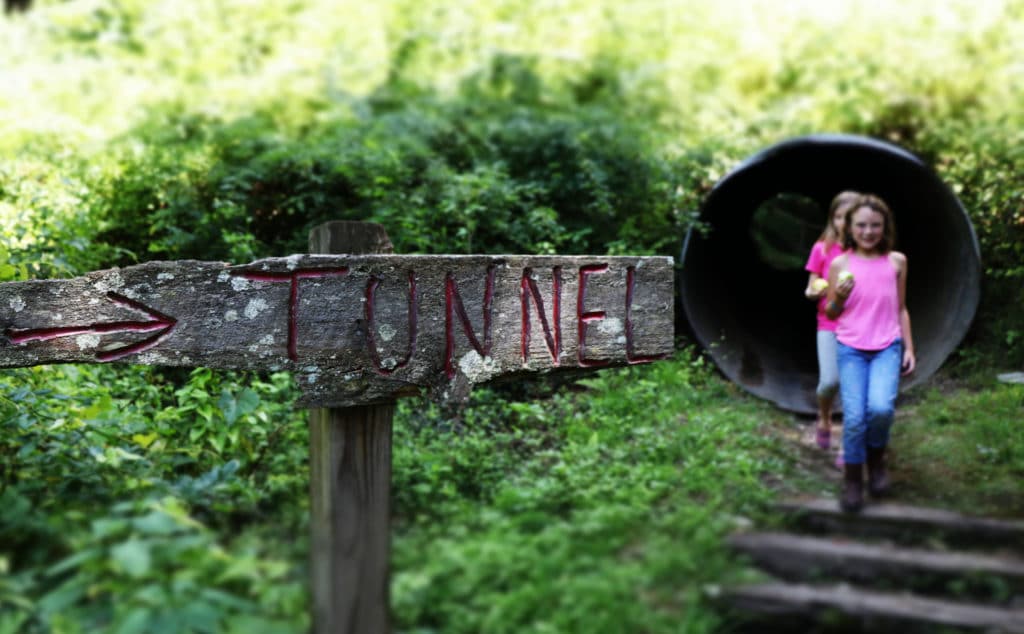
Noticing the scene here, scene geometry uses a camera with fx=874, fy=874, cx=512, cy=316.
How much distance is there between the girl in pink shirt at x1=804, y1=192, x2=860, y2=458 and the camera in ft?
15.8

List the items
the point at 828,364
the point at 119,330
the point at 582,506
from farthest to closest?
the point at 828,364, the point at 582,506, the point at 119,330

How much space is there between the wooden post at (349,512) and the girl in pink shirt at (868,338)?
7.65 feet

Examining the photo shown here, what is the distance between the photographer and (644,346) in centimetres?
312

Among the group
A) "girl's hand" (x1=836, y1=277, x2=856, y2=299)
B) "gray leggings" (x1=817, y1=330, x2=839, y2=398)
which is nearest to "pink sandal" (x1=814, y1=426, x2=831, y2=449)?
"gray leggings" (x1=817, y1=330, x2=839, y2=398)

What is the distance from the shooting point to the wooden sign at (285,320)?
258 centimetres

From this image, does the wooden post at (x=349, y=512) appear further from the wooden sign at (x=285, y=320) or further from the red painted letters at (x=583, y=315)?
the red painted letters at (x=583, y=315)

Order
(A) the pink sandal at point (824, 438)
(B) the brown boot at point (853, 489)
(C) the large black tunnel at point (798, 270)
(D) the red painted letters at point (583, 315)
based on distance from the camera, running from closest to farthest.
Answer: (D) the red painted letters at point (583, 315), (B) the brown boot at point (853, 489), (A) the pink sandal at point (824, 438), (C) the large black tunnel at point (798, 270)

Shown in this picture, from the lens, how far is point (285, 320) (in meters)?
2.60

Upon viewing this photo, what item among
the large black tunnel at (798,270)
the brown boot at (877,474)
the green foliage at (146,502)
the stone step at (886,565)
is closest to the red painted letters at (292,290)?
the green foliage at (146,502)

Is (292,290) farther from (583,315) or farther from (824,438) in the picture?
(824,438)

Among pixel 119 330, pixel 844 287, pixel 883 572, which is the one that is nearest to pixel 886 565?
pixel 883 572

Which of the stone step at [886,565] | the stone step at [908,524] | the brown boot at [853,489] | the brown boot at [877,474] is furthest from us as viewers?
the brown boot at [877,474]

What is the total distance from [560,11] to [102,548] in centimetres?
886

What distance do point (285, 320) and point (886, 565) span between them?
100 inches
